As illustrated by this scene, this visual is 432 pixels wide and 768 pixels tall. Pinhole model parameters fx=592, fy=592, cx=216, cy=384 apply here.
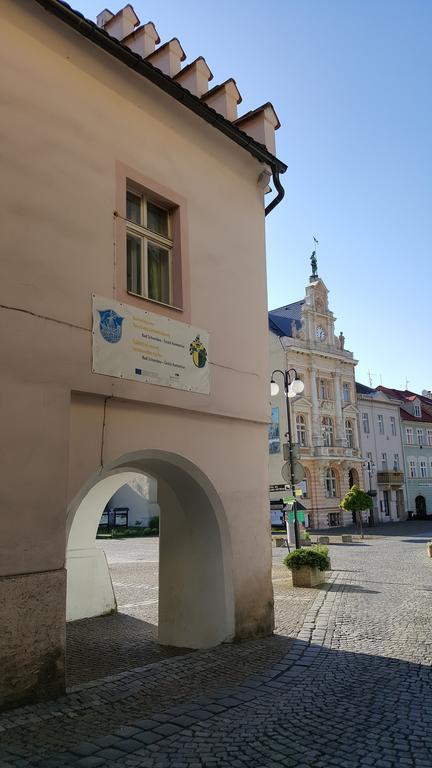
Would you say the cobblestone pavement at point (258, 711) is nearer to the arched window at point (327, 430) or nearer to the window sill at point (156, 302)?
the window sill at point (156, 302)

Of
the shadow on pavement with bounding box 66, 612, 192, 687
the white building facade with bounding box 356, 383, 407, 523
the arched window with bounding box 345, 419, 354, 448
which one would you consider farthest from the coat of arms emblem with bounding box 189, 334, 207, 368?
the white building facade with bounding box 356, 383, 407, 523

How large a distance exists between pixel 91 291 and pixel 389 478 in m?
51.8

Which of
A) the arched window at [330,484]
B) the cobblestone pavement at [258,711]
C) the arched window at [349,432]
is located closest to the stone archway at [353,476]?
the arched window at [349,432]

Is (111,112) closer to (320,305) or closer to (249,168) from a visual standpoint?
(249,168)

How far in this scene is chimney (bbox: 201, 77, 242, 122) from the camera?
9.01 m

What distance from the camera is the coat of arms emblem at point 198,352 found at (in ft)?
24.0

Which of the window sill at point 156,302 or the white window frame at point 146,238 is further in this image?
the white window frame at point 146,238

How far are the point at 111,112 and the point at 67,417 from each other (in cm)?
359

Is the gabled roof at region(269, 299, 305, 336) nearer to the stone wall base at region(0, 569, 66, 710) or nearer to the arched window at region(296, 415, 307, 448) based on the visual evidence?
the arched window at region(296, 415, 307, 448)

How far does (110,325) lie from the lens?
6211 millimetres

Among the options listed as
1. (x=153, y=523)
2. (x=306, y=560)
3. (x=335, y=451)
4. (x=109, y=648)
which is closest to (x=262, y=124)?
(x=109, y=648)

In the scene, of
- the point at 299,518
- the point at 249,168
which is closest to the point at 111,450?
the point at 249,168

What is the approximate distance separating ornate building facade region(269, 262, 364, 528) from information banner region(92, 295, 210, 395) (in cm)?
3620

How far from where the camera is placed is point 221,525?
25.0ft
